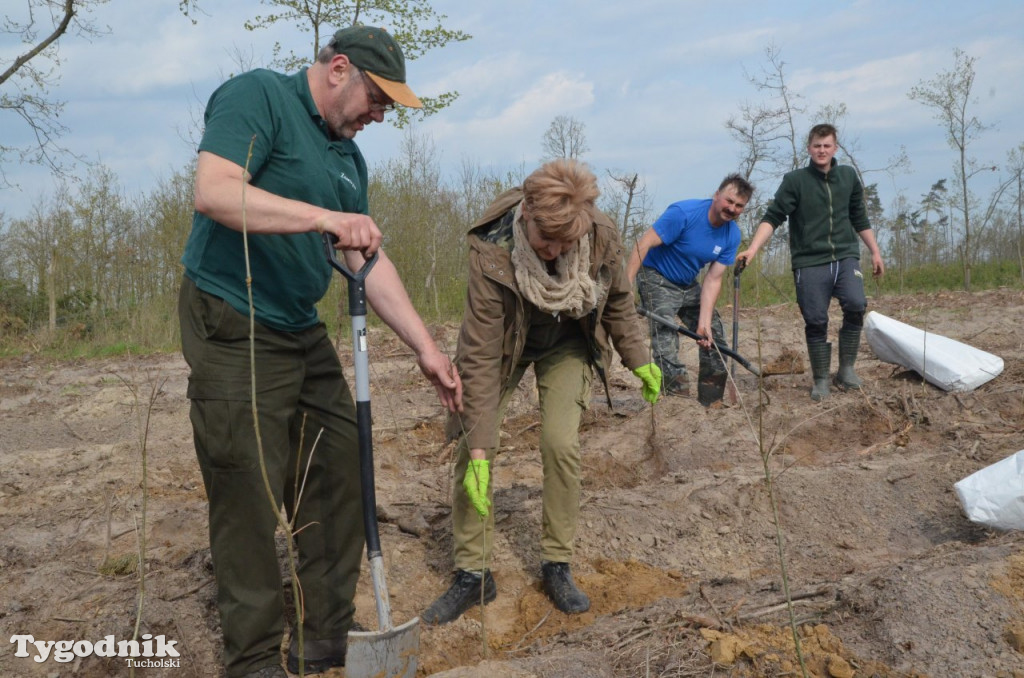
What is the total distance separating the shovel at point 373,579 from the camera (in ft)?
8.53

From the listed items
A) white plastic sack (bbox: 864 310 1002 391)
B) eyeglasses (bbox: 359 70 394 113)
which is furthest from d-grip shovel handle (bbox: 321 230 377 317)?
white plastic sack (bbox: 864 310 1002 391)

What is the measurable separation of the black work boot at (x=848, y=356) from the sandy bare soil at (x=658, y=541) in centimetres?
18

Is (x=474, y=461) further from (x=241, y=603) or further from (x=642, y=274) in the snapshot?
(x=642, y=274)

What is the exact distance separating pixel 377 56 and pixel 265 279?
0.76 metres

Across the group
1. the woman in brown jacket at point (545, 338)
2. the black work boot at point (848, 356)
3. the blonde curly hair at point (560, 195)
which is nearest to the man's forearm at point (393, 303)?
the woman in brown jacket at point (545, 338)

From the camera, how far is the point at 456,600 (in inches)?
133

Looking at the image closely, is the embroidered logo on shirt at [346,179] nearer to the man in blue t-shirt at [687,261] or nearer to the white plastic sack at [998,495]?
the white plastic sack at [998,495]

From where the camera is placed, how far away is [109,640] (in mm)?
3105

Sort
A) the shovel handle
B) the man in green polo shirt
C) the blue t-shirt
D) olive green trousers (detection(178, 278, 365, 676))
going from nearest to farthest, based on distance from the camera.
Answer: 1. the man in green polo shirt
2. olive green trousers (detection(178, 278, 365, 676))
3. the shovel handle
4. the blue t-shirt

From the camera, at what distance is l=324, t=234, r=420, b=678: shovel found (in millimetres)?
2600

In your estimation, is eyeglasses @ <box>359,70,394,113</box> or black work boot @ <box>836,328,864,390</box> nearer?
eyeglasses @ <box>359,70,394,113</box>

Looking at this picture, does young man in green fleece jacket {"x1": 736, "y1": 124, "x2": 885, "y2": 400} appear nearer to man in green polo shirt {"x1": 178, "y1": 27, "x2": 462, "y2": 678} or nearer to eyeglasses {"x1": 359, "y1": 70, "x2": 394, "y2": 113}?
eyeglasses {"x1": 359, "y1": 70, "x2": 394, "y2": 113}

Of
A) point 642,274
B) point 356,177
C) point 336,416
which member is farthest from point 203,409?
point 642,274

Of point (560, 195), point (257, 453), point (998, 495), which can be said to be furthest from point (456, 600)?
point (998, 495)
